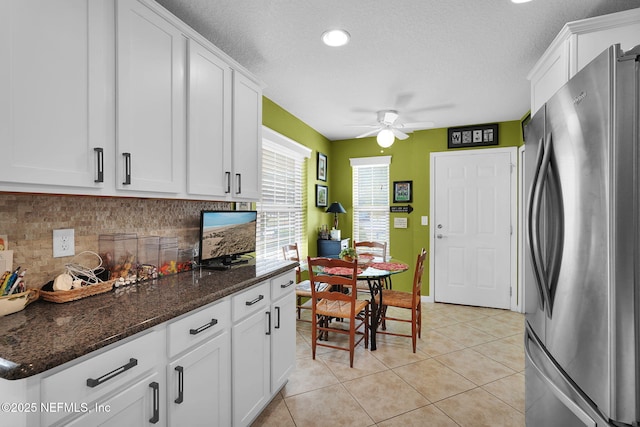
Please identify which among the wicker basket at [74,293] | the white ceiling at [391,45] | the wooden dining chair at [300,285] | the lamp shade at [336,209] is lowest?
the wooden dining chair at [300,285]

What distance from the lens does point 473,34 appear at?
84.3 inches

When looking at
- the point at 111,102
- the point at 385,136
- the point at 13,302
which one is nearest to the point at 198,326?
the point at 13,302

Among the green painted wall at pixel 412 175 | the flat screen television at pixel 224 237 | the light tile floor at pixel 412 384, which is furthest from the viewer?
the green painted wall at pixel 412 175

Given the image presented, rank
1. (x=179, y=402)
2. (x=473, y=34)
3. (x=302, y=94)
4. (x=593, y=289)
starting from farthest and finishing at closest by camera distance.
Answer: (x=302, y=94) < (x=473, y=34) < (x=179, y=402) < (x=593, y=289)

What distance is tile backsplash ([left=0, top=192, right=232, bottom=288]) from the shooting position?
1366 mm

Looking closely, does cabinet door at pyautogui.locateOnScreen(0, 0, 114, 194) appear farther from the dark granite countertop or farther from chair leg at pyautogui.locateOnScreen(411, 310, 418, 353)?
chair leg at pyautogui.locateOnScreen(411, 310, 418, 353)

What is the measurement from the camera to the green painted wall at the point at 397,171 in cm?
441

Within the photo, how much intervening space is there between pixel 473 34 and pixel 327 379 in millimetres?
2728

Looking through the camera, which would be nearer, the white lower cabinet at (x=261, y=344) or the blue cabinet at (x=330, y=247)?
the white lower cabinet at (x=261, y=344)

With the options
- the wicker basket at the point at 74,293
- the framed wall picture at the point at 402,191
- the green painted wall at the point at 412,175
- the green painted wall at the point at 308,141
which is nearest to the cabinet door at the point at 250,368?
the wicker basket at the point at 74,293

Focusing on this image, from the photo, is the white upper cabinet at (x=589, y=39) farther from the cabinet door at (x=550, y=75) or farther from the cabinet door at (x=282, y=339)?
the cabinet door at (x=282, y=339)

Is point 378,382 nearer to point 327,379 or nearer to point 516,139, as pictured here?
point 327,379

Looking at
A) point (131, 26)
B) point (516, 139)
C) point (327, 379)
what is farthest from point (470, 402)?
point (516, 139)

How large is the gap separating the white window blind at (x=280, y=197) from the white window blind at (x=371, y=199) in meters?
1.11
